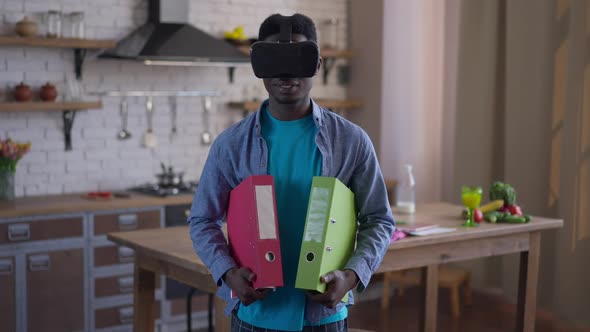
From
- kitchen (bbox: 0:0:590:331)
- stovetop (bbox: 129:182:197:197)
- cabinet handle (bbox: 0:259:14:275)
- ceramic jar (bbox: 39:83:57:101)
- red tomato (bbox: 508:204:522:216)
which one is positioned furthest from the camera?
stovetop (bbox: 129:182:197:197)

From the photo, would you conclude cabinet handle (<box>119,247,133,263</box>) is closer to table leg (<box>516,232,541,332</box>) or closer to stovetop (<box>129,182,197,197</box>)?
stovetop (<box>129,182,197,197</box>)

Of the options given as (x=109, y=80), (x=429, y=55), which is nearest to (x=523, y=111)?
(x=429, y=55)

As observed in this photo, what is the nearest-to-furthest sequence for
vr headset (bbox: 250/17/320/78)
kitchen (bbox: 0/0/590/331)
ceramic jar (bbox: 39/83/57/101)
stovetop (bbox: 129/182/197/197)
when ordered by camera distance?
vr headset (bbox: 250/17/320/78) → kitchen (bbox: 0/0/590/331) → ceramic jar (bbox: 39/83/57/101) → stovetop (bbox: 129/182/197/197)

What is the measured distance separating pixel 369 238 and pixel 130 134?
3.61 metres

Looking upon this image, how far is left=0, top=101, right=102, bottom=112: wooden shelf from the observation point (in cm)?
456

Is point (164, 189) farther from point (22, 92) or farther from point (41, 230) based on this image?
point (22, 92)

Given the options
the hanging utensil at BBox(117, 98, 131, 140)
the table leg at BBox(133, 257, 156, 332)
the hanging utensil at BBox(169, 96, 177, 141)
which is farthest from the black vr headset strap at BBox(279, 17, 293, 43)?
the hanging utensil at BBox(169, 96, 177, 141)

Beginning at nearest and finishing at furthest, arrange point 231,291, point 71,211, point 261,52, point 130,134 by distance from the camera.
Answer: point 261,52 → point 231,291 → point 71,211 → point 130,134

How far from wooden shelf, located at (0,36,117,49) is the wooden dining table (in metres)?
1.66

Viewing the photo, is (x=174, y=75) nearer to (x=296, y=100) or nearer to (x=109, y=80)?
(x=109, y=80)

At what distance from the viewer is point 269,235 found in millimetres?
1744

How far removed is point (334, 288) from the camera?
1730 mm

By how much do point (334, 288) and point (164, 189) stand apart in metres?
3.38

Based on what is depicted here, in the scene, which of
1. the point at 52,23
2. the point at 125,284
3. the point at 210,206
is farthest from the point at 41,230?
the point at 210,206
